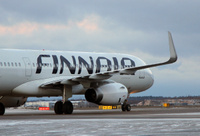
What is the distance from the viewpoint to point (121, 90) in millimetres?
32125

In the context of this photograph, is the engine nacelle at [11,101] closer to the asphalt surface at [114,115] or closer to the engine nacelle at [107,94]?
the asphalt surface at [114,115]

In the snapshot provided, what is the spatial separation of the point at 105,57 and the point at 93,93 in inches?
240

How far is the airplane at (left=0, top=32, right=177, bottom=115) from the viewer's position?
1212 inches

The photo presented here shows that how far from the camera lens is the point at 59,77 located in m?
33.6

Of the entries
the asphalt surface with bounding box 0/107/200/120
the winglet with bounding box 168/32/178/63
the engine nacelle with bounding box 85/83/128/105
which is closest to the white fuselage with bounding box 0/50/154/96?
the asphalt surface with bounding box 0/107/200/120

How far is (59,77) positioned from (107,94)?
4.31 metres

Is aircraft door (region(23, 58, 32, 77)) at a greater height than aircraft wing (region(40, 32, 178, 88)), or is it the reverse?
aircraft door (region(23, 58, 32, 77))

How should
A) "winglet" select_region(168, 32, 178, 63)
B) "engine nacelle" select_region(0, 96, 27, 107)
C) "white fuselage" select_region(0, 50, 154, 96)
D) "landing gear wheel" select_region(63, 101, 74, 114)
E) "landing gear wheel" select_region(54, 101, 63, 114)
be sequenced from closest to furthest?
"winglet" select_region(168, 32, 178, 63)
"white fuselage" select_region(0, 50, 154, 96)
"landing gear wheel" select_region(63, 101, 74, 114)
"landing gear wheel" select_region(54, 101, 63, 114)
"engine nacelle" select_region(0, 96, 27, 107)

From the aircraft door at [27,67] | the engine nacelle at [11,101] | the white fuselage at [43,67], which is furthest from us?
the engine nacelle at [11,101]

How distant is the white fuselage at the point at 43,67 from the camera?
31.1m

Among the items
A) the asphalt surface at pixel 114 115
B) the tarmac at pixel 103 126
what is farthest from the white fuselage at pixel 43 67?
the tarmac at pixel 103 126

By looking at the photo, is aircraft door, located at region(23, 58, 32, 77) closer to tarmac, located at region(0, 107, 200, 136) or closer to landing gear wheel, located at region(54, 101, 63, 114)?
landing gear wheel, located at region(54, 101, 63, 114)

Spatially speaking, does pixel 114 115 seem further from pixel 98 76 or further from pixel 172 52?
pixel 172 52

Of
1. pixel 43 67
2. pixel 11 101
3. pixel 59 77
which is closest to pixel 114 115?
pixel 59 77
